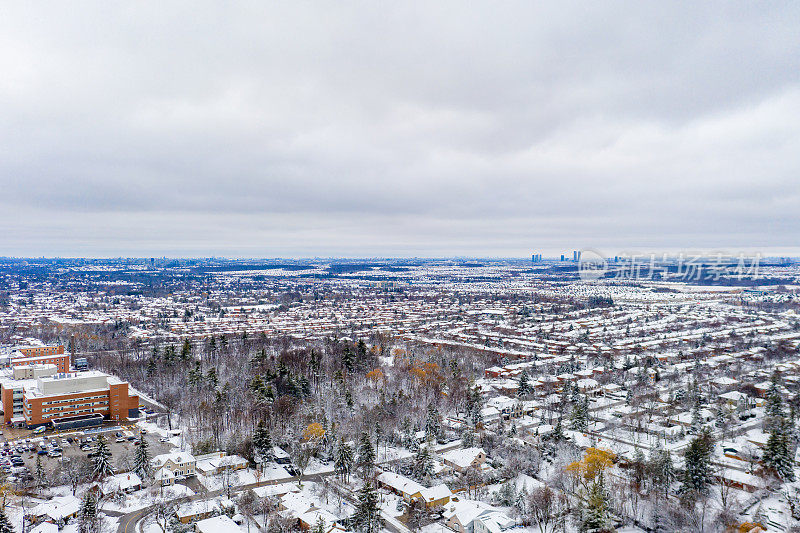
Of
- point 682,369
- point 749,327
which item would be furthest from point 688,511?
point 749,327

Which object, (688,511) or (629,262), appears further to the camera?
(629,262)

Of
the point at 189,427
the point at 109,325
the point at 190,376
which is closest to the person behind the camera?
the point at 189,427

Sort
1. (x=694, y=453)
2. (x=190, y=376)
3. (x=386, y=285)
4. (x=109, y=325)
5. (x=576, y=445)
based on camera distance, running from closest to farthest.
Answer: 1. (x=694, y=453)
2. (x=576, y=445)
3. (x=190, y=376)
4. (x=109, y=325)
5. (x=386, y=285)

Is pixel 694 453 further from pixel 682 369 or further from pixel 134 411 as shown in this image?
pixel 134 411

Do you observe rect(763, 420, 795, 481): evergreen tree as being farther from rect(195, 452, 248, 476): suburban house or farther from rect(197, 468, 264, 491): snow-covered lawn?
rect(195, 452, 248, 476): suburban house

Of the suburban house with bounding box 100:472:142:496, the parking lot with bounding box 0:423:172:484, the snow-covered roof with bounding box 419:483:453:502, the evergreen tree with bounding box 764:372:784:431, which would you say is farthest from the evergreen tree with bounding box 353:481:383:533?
the evergreen tree with bounding box 764:372:784:431

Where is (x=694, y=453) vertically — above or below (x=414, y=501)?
above
